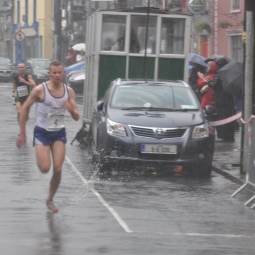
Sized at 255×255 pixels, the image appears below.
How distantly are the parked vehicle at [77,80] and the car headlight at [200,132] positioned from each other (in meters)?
25.3

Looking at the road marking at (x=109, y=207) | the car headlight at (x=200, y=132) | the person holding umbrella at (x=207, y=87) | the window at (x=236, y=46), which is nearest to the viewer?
the road marking at (x=109, y=207)

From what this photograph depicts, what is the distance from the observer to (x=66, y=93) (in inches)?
427

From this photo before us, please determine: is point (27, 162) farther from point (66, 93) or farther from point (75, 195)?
point (66, 93)

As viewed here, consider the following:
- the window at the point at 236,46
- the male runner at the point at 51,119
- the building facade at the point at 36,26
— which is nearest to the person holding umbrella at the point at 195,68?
the male runner at the point at 51,119

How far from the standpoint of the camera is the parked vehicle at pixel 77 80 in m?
39.9

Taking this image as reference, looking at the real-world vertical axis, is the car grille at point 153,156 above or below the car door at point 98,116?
below

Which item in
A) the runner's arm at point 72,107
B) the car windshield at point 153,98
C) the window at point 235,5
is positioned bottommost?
the car windshield at point 153,98

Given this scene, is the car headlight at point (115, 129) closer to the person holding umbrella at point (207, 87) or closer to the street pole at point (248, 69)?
the street pole at point (248, 69)

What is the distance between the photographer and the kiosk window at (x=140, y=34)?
19859 mm

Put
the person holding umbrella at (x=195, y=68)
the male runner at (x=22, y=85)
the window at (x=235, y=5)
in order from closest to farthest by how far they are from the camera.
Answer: the male runner at (x=22, y=85) → the person holding umbrella at (x=195, y=68) → the window at (x=235, y=5)

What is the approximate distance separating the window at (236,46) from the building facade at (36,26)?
30.7 m

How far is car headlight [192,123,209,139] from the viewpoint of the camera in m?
14.4

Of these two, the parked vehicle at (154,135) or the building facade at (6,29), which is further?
the building facade at (6,29)

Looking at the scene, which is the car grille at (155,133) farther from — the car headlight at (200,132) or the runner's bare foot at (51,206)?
the runner's bare foot at (51,206)
